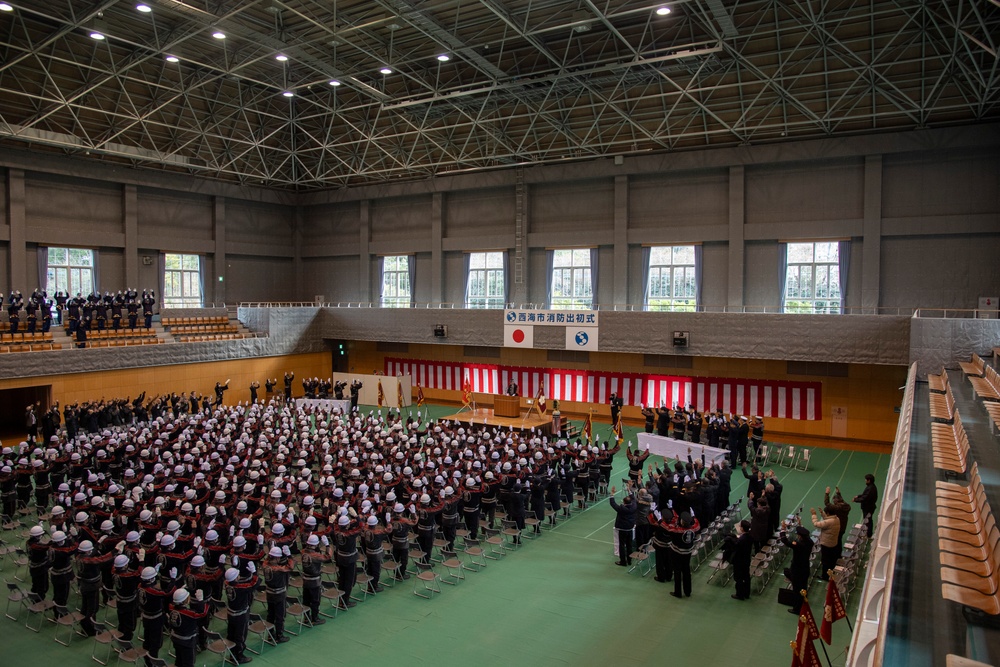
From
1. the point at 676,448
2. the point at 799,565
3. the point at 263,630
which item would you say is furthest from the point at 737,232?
the point at 263,630

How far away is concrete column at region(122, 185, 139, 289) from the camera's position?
3669 centimetres

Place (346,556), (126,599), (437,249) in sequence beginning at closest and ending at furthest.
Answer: (126,599) → (346,556) → (437,249)

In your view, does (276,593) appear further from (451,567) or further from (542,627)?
(542,627)

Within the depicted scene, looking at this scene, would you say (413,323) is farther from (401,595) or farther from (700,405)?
(401,595)

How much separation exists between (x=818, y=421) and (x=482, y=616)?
22068 mm

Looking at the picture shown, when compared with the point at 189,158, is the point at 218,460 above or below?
below

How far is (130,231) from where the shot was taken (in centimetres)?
3678

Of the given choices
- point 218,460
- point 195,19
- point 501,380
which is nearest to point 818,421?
point 501,380

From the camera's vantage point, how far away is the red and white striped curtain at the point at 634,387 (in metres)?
29.2

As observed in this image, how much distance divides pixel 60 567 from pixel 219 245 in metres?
32.4

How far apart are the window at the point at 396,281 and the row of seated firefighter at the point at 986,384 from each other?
30195mm

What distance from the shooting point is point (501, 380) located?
36.5 metres

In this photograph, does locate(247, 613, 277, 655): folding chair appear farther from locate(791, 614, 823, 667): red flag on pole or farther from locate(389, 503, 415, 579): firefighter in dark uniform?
locate(791, 614, 823, 667): red flag on pole

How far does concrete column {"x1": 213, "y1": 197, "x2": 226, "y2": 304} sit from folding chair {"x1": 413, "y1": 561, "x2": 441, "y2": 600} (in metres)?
Result: 32.7
